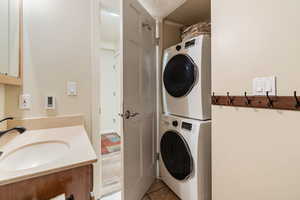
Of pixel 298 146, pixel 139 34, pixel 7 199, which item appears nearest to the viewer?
pixel 7 199

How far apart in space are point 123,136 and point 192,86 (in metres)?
0.77

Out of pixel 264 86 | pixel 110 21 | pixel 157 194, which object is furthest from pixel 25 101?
pixel 110 21

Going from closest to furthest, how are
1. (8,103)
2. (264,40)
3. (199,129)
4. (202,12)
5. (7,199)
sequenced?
(7,199), (264,40), (8,103), (199,129), (202,12)

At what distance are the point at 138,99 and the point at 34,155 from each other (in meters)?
0.90

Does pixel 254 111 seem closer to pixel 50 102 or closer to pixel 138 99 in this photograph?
pixel 138 99

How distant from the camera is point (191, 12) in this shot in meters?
1.69

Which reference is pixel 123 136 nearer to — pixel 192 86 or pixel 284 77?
pixel 192 86

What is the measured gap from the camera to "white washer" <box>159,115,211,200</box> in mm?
1246

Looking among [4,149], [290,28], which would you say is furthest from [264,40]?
[4,149]

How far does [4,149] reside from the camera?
29.9 inches

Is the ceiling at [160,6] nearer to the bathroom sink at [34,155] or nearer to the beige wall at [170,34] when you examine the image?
the beige wall at [170,34]

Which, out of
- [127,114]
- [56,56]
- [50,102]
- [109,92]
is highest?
[56,56]

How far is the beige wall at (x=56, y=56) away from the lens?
1161 mm

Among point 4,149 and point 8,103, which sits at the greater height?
point 8,103
